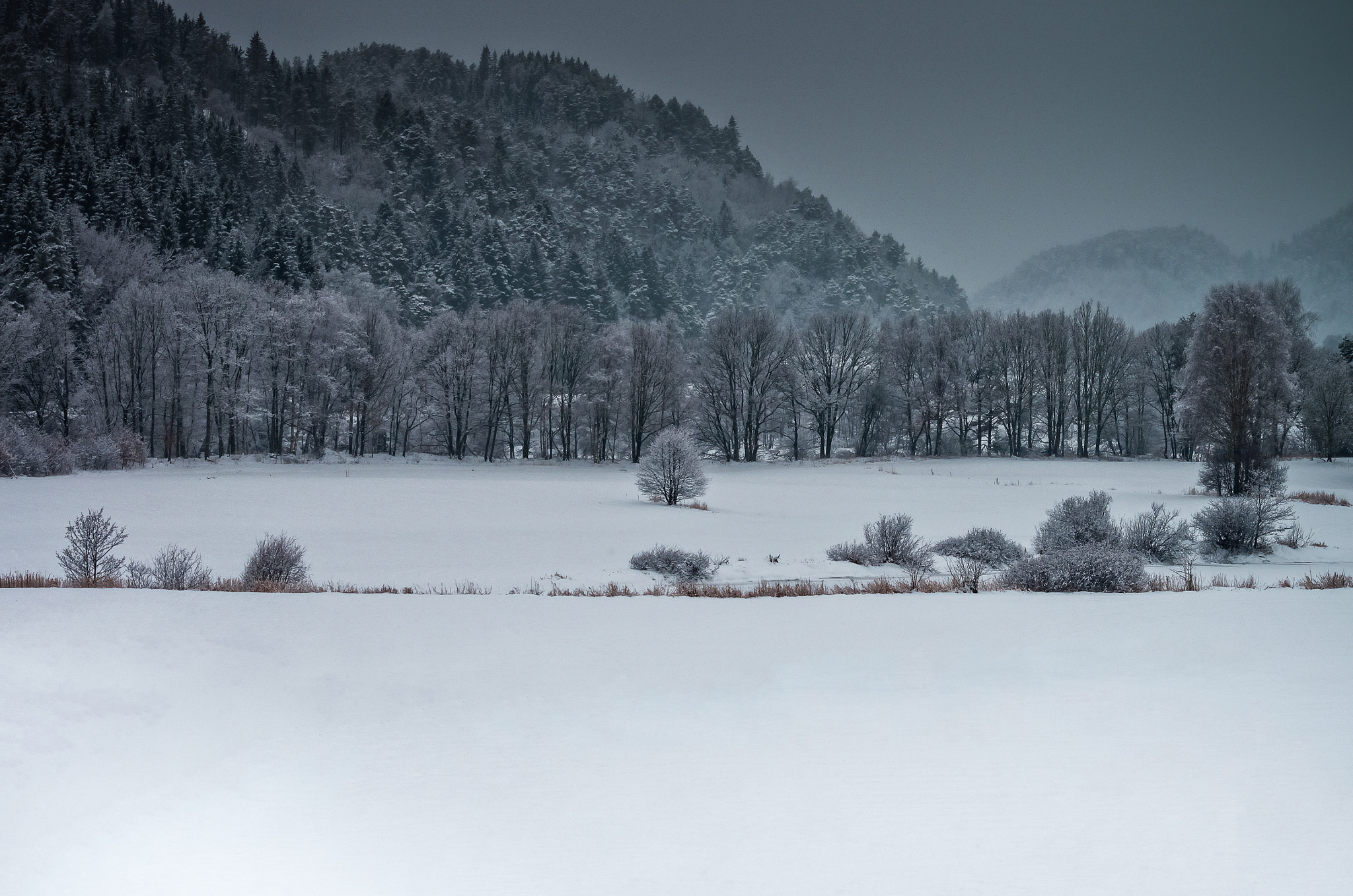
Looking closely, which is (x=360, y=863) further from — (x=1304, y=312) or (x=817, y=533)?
(x=1304, y=312)

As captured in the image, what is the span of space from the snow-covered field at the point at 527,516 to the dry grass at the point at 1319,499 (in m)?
1.78

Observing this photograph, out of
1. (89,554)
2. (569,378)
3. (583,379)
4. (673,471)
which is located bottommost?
(89,554)

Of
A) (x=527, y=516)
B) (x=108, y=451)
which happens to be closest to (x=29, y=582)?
(x=527, y=516)

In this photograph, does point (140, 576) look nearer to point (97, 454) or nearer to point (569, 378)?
point (97, 454)

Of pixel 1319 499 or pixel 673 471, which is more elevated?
pixel 673 471

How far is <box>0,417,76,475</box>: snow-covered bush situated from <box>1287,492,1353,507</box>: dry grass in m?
45.2

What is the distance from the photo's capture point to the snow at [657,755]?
329 cm

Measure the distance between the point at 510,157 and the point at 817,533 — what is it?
181 meters

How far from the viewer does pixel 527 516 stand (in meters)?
21.7

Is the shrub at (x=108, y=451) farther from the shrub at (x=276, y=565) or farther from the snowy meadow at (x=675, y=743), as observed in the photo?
the snowy meadow at (x=675, y=743)

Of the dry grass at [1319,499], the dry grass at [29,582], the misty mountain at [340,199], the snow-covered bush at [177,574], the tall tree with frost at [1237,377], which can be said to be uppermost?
the misty mountain at [340,199]

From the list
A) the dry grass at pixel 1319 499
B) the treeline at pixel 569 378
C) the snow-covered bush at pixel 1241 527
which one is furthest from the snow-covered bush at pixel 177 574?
the treeline at pixel 569 378

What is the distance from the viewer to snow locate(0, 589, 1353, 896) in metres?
3.29

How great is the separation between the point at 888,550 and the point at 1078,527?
13.4 ft
